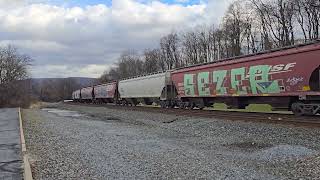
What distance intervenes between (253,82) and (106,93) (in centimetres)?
3812

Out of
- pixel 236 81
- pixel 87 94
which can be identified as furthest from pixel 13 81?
pixel 236 81

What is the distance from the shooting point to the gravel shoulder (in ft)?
27.1

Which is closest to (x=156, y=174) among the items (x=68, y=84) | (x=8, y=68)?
(x=8, y=68)

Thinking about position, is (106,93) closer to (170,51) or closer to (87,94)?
(87,94)

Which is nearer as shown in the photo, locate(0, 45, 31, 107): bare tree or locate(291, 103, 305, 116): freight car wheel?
locate(291, 103, 305, 116): freight car wheel

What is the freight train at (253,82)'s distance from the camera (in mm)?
17297

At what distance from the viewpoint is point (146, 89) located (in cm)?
3850

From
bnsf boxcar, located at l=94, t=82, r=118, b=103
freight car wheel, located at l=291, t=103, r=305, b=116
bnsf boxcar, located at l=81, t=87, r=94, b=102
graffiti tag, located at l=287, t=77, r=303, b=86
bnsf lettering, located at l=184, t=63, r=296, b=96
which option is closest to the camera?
graffiti tag, located at l=287, t=77, r=303, b=86

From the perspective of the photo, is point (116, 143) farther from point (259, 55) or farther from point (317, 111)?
point (259, 55)

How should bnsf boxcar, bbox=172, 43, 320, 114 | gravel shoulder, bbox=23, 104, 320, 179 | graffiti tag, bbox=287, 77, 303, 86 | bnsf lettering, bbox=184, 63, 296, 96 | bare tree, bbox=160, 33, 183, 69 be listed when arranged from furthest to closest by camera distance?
bare tree, bbox=160, 33, 183, 69, bnsf lettering, bbox=184, 63, 296, 96, graffiti tag, bbox=287, 77, 303, 86, bnsf boxcar, bbox=172, 43, 320, 114, gravel shoulder, bbox=23, 104, 320, 179

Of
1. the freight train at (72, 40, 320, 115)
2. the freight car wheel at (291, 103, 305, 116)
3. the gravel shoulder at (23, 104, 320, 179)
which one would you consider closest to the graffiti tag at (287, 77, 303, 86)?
the freight train at (72, 40, 320, 115)

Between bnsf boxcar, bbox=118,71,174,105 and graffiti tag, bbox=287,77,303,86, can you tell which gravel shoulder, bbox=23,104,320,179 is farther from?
bnsf boxcar, bbox=118,71,174,105

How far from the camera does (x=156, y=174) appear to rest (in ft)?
26.8

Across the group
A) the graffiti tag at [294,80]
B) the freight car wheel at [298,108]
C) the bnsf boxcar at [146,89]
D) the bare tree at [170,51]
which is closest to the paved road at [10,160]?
the graffiti tag at [294,80]
